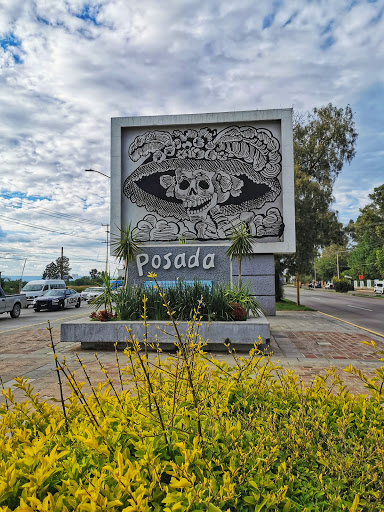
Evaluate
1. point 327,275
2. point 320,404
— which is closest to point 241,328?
point 320,404

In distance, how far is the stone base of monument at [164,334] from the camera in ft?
26.7

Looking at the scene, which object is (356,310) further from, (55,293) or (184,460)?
(184,460)

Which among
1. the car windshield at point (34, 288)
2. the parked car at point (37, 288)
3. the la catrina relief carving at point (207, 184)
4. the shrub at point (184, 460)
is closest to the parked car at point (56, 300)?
the parked car at point (37, 288)

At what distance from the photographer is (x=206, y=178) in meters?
15.9

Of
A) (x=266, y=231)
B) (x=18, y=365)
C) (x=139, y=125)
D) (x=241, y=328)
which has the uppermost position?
(x=139, y=125)

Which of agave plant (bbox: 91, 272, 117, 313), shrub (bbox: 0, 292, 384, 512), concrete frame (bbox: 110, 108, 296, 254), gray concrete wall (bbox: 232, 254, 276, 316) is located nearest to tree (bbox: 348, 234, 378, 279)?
concrete frame (bbox: 110, 108, 296, 254)

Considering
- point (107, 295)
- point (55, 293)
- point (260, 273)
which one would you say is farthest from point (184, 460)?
point (55, 293)

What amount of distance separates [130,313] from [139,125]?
398 inches

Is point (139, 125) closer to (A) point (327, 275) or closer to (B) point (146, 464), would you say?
(B) point (146, 464)

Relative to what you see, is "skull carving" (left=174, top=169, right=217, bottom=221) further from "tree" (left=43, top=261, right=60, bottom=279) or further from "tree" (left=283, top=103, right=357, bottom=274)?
"tree" (left=43, top=261, right=60, bottom=279)

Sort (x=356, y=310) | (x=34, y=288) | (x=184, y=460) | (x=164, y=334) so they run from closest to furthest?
(x=184, y=460)
(x=164, y=334)
(x=356, y=310)
(x=34, y=288)

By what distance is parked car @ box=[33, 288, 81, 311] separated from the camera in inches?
901

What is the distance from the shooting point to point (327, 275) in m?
93.2

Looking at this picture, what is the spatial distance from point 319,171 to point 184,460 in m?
23.9
